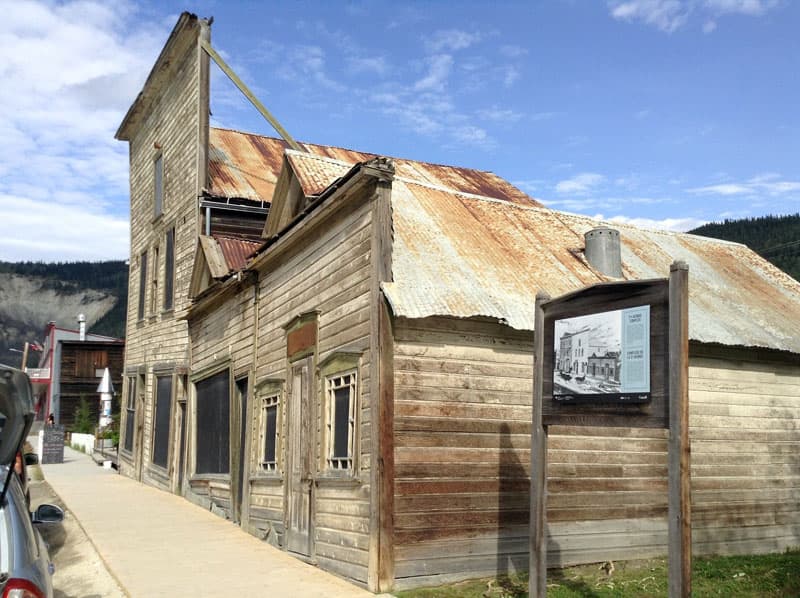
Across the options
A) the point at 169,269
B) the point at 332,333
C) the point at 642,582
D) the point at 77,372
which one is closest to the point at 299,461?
the point at 332,333

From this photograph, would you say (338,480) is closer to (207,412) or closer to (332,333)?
(332,333)

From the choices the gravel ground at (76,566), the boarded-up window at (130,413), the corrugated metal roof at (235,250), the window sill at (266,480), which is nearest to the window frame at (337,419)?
the window sill at (266,480)

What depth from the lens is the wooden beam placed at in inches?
787

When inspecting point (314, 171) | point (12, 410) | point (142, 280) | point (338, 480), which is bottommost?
point (338, 480)

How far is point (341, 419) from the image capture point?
975 centimetres

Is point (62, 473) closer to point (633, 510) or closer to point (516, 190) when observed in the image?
point (516, 190)

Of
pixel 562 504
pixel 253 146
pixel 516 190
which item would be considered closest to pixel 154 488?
pixel 253 146

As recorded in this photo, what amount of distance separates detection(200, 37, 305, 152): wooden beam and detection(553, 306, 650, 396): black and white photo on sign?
46.3 feet

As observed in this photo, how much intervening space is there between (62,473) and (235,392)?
12.5m

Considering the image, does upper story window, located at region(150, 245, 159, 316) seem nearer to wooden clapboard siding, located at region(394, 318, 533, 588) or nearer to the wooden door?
the wooden door

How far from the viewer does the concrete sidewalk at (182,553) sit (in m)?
8.80

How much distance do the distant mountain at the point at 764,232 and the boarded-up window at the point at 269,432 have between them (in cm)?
5530

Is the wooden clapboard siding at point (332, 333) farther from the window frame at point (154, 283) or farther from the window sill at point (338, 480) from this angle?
the window frame at point (154, 283)

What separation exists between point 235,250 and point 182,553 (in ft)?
25.5
